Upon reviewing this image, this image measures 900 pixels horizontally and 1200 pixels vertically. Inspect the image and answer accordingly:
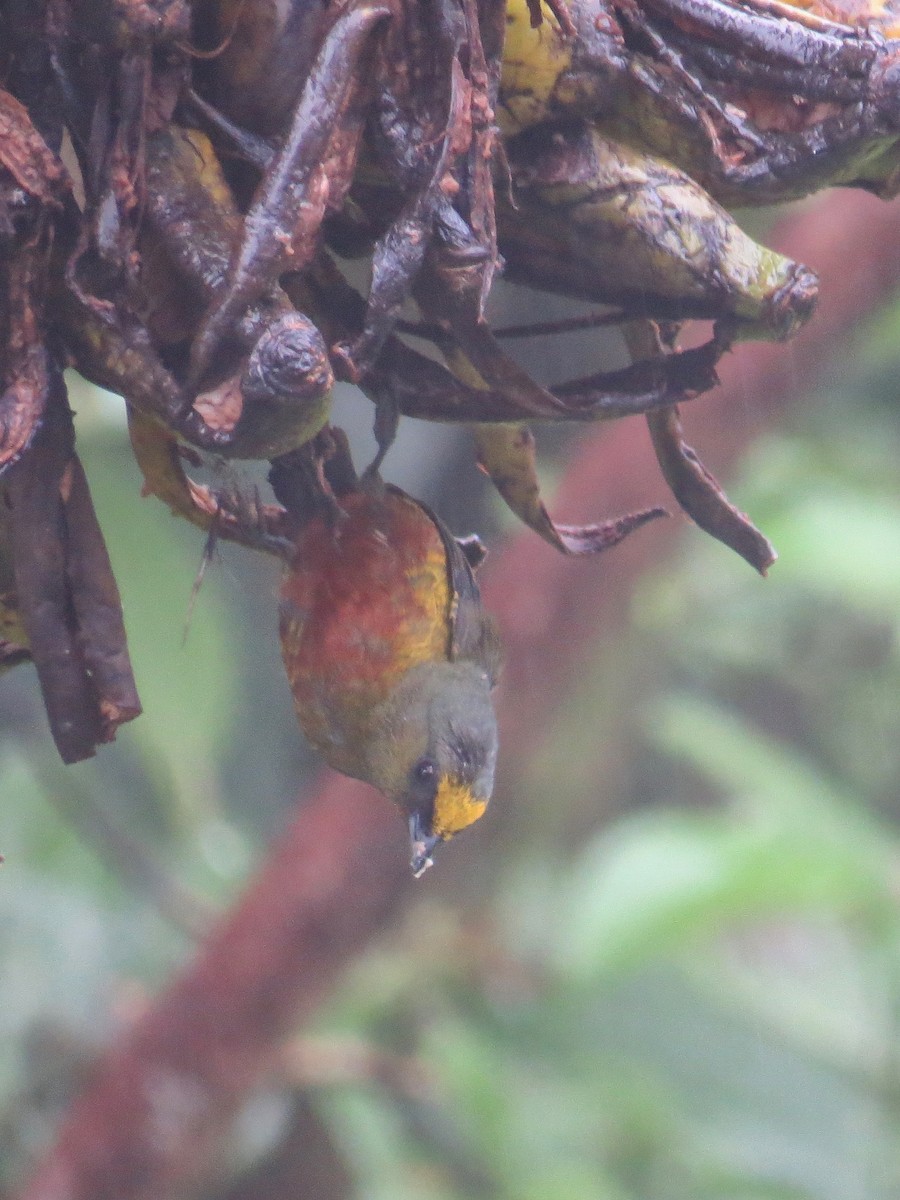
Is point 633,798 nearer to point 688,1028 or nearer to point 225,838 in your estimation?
point 688,1028

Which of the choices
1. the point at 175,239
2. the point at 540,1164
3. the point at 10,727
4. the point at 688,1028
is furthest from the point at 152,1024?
the point at 175,239

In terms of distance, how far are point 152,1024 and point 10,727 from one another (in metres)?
0.72

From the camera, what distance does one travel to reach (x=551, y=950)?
455 cm

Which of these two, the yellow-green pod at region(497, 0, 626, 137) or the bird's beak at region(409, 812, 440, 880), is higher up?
the yellow-green pod at region(497, 0, 626, 137)

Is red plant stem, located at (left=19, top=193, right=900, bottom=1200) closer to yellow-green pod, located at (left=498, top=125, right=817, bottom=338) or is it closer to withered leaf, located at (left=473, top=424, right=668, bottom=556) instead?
withered leaf, located at (left=473, top=424, right=668, bottom=556)

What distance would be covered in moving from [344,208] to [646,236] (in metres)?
0.15

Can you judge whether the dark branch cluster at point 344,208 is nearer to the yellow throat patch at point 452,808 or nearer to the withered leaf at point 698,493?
the withered leaf at point 698,493

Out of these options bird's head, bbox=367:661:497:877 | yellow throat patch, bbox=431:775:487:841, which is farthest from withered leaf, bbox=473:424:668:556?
yellow throat patch, bbox=431:775:487:841

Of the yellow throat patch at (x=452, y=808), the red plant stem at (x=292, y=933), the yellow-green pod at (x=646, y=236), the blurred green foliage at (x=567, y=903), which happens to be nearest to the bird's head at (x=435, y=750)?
the yellow throat patch at (x=452, y=808)

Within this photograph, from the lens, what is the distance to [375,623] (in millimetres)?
923

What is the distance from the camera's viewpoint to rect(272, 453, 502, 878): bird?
0.91 meters

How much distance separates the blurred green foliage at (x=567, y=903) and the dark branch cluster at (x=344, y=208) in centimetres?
179

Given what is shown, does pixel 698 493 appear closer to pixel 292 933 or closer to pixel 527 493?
pixel 527 493

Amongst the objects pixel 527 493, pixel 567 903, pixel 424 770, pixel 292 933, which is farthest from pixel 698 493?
pixel 567 903
